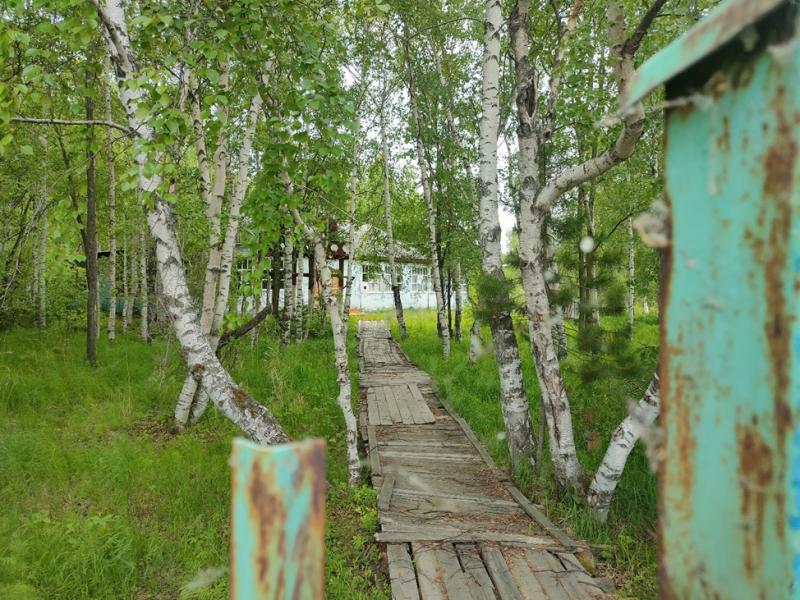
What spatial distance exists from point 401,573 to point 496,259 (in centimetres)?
316

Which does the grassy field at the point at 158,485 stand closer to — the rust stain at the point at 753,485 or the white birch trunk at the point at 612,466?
the white birch trunk at the point at 612,466

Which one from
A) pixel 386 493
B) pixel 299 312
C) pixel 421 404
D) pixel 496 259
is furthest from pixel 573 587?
pixel 299 312

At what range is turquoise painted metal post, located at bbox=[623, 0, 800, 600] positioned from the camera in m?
0.49

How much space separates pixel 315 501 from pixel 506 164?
1296cm

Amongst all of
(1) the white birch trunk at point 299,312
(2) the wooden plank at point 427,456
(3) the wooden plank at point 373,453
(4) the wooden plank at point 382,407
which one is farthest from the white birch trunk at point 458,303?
(2) the wooden plank at point 427,456

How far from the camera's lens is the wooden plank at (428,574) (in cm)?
297

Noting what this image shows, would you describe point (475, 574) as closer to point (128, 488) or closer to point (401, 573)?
point (401, 573)

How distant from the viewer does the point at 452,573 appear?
3186 mm

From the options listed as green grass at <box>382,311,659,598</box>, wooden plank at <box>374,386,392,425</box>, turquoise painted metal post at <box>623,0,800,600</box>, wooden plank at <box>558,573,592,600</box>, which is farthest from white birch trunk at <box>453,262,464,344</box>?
turquoise painted metal post at <box>623,0,800,600</box>

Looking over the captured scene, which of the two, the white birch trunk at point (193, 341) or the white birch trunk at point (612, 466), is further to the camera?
the white birch trunk at point (612, 466)

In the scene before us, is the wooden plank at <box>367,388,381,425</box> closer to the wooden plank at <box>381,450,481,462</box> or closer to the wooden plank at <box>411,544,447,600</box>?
the wooden plank at <box>381,450,481,462</box>

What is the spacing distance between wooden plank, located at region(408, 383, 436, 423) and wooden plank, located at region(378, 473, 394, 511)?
6.33 ft

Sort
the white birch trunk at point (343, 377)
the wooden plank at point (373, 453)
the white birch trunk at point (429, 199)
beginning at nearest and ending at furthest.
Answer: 1. the white birch trunk at point (343, 377)
2. the wooden plank at point (373, 453)
3. the white birch trunk at point (429, 199)

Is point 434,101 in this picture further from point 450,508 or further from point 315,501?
point 315,501
